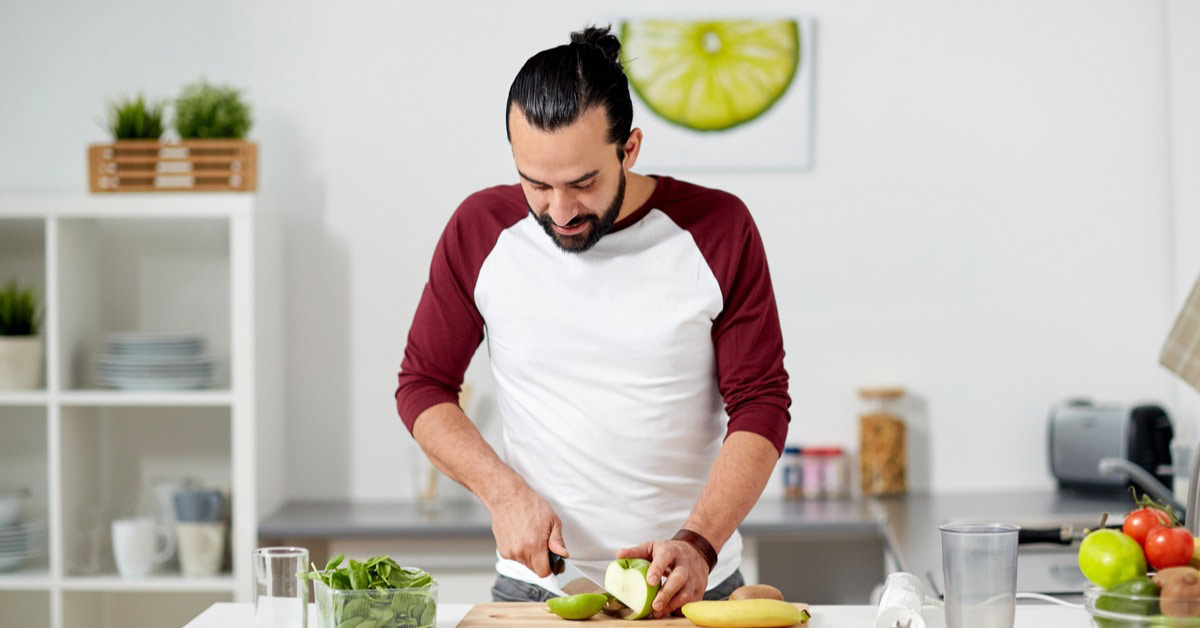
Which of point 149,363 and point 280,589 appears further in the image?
point 149,363

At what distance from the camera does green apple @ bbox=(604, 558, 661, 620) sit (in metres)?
1.44

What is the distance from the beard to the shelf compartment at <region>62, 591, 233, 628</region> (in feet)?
5.83

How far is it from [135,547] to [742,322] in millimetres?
1799

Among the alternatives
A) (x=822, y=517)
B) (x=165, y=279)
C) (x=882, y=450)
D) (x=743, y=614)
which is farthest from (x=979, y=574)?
(x=165, y=279)

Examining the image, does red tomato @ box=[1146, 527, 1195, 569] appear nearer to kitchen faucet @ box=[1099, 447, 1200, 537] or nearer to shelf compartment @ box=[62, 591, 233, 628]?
kitchen faucet @ box=[1099, 447, 1200, 537]

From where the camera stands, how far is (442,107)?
326 centimetres

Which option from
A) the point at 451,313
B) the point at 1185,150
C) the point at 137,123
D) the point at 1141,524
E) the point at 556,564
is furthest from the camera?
the point at 1185,150

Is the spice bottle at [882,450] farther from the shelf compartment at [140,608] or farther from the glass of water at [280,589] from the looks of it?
the glass of water at [280,589]

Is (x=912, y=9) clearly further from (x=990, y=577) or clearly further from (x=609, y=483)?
(x=990, y=577)

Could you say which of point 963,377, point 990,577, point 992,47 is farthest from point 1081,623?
point 992,47

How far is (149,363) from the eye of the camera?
298 centimetres

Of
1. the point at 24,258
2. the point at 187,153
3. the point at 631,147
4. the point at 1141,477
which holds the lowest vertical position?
the point at 1141,477

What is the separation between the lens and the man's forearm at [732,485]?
1669 millimetres

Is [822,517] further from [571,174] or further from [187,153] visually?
[187,153]
